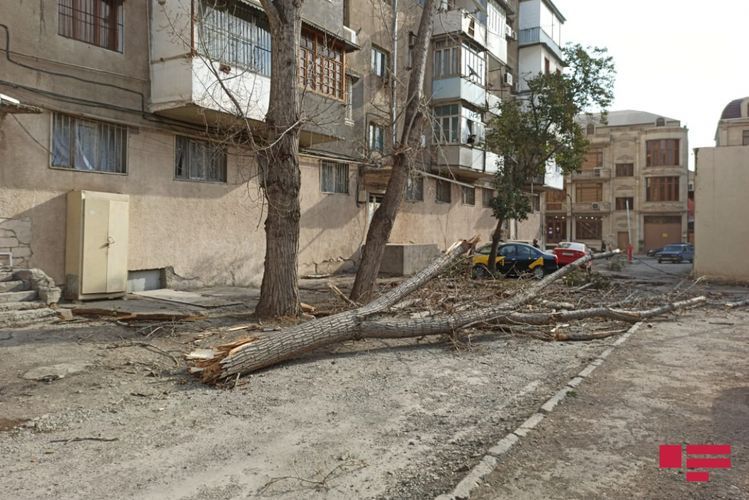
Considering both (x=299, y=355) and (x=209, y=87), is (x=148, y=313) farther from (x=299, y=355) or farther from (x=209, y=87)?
(x=209, y=87)

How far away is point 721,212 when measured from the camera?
18547 mm

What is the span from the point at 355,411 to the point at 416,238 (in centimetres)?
1716

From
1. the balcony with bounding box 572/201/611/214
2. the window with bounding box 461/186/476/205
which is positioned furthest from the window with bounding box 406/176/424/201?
the balcony with bounding box 572/201/611/214

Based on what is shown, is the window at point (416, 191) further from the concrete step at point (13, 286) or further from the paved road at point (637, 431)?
the concrete step at point (13, 286)

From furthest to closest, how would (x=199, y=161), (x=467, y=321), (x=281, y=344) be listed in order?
(x=199, y=161) < (x=467, y=321) < (x=281, y=344)

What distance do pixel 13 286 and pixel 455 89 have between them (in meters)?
18.3

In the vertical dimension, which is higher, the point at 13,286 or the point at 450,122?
the point at 450,122

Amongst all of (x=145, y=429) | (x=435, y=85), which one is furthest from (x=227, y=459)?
(x=435, y=85)

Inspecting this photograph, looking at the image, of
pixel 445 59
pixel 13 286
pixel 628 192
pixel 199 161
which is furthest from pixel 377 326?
pixel 628 192

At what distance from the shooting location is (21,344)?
6.84 metres

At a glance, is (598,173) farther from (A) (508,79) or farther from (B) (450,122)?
(B) (450,122)

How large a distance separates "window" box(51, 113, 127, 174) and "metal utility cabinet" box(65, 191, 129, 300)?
793 mm

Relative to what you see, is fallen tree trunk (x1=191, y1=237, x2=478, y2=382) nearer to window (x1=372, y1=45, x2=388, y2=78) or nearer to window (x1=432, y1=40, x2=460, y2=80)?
window (x1=372, y1=45, x2=388, y2=78)

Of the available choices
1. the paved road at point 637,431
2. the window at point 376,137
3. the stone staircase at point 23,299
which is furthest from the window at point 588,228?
the stone staircase at point 23,299
